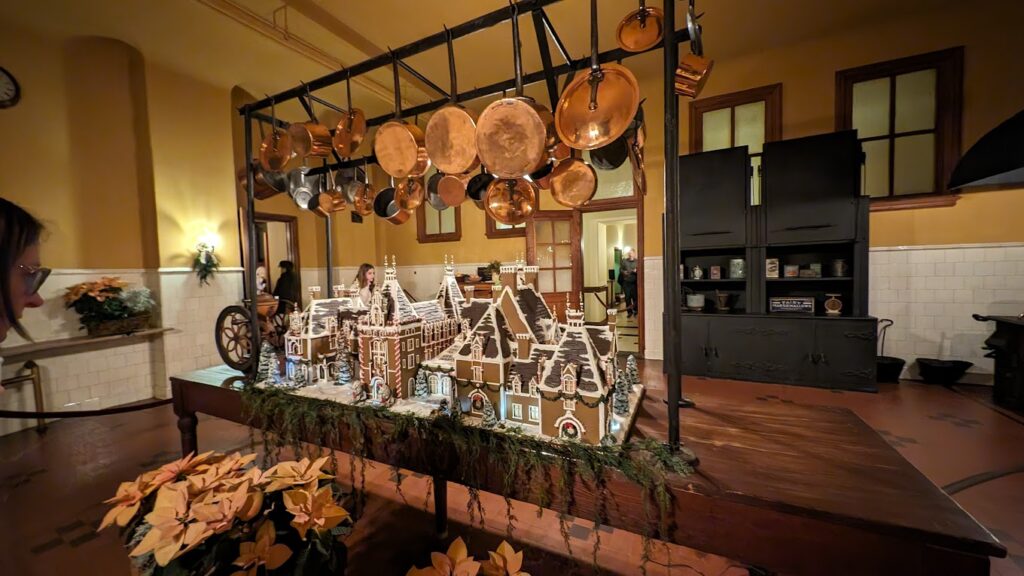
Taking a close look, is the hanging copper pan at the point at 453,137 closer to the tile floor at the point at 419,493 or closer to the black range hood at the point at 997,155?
the tile floor at the point at 419,493

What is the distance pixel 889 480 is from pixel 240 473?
1.69 metres

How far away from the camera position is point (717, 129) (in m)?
4.48

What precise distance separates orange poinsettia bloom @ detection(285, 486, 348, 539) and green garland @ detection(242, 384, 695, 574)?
335mm

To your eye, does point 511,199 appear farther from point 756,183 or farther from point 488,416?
point 756,183

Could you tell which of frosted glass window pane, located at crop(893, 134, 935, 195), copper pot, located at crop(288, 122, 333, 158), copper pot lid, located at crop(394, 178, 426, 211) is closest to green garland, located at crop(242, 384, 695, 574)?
copper pot lid, located at crop(394, 178, 426, 211)

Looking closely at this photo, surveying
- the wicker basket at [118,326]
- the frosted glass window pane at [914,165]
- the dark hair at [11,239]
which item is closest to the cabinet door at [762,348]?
the frosted glass window pane at [914,165]

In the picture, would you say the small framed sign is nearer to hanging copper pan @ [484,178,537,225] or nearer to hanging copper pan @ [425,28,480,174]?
hanging copper pan @ [484,178,537,225]

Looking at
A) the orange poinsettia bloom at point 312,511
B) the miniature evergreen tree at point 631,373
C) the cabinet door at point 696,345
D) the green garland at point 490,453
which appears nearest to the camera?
the orange poinsettia bloom at point 312,511

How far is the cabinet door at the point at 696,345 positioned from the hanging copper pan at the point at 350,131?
12.0 feet

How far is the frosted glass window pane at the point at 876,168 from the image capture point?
3.86m

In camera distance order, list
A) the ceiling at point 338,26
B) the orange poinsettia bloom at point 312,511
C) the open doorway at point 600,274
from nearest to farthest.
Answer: the orange poinsettia bloom at point 312,511 → the ceiling at point 338,26 → the open doorway at point 600,274

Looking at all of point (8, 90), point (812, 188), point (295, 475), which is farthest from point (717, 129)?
point (8, 90)

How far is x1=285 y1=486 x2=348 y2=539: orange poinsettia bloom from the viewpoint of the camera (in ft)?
2.82

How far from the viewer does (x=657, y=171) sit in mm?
4762
